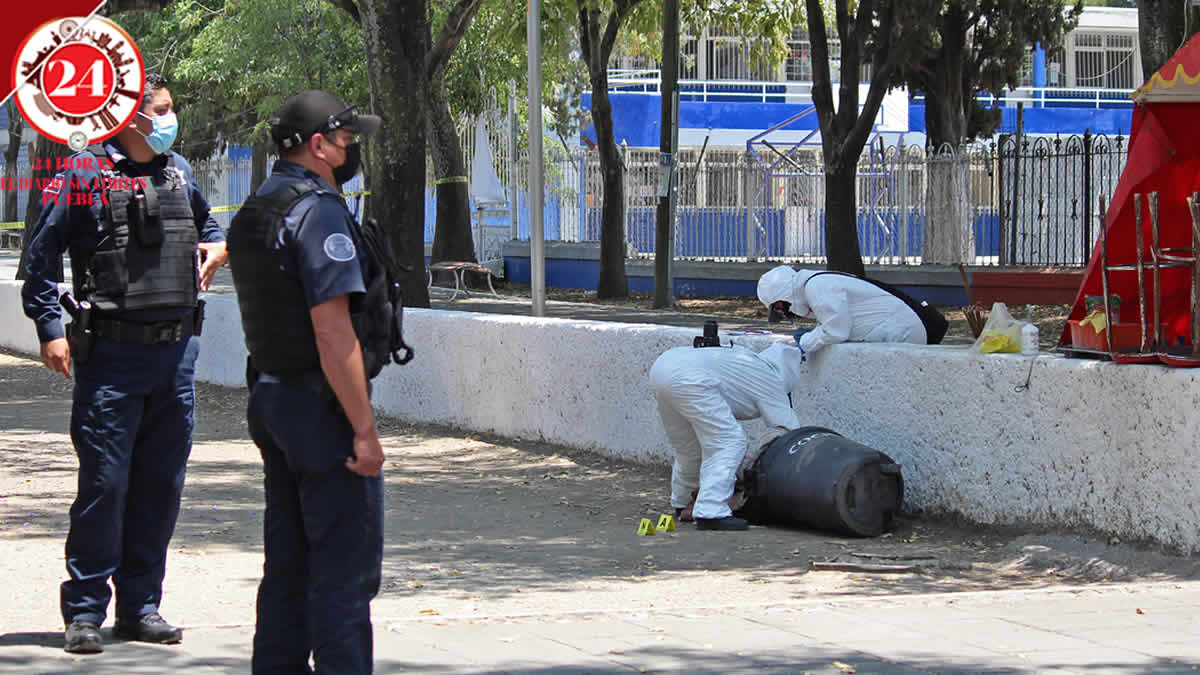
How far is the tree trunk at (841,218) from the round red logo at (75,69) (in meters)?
9.87

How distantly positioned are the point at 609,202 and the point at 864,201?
12.6 ft

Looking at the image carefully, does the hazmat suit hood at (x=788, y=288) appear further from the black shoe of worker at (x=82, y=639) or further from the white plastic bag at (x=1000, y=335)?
the black shoe of worker at (x=82, y=639)

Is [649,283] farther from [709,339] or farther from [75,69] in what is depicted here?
[709,339]

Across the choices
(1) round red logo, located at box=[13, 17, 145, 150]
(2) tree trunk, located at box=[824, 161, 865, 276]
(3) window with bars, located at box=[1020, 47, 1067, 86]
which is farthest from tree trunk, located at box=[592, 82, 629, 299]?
(3) window with bars, located at box=[1020, 47, 1067, 86]

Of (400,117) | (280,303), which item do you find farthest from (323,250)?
(400,117)

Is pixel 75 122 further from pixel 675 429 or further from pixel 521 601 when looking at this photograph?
pixel 521 601

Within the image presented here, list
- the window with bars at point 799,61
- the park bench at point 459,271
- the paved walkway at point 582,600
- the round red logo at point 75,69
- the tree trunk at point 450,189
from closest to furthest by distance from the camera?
the paved walkway at point 582,600
the round red logo at point 75,69
the park bench at point 459,271
the tree trunk at point 450,189
the window with bars at point 799,61

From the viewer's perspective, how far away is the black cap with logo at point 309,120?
431 centimetres

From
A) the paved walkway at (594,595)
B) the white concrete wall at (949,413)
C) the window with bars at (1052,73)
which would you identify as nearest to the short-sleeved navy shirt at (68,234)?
the paved walkway at (594,595)

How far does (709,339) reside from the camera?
859cm

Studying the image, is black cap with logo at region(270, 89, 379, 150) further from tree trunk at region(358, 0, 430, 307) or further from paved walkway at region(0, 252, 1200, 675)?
tree trunk at region(358, 0, 430, 307)

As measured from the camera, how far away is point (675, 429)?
28.2 feet

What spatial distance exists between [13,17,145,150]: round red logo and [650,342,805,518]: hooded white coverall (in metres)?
4.20

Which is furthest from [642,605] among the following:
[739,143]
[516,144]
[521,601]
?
[739,143]
